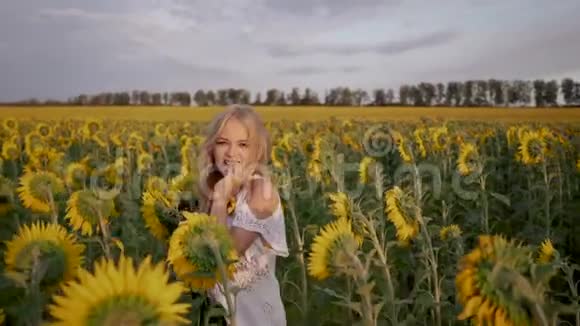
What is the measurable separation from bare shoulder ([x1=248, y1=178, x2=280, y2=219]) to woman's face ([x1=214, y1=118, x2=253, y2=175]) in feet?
0.49

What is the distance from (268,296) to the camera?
9.27 ft

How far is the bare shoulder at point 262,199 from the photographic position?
267 cm

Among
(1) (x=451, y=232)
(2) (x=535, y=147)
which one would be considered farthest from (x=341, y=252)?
(2) (x=535, y=147)

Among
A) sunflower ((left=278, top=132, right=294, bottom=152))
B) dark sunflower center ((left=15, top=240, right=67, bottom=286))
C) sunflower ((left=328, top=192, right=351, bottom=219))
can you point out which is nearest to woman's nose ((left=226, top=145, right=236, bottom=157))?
sunflower ((left=328, top=192, right=351, bottom=219))

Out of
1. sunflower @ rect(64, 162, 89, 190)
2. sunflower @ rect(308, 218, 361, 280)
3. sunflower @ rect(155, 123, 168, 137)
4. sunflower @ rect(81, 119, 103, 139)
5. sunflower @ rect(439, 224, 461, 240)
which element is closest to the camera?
sunflower @ rect(308, 218, 361, 280)

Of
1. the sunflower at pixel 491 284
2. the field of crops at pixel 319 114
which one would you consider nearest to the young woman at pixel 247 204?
the sunflower at pixel 491 284

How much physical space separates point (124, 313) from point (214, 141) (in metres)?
1.87

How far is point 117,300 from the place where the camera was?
1.13 meters

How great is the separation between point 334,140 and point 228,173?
775cm

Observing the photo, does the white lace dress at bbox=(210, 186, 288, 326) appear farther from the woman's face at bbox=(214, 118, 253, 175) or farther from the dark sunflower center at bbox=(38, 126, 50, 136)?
the dark sunflower center at bbox=(38, 126, 50, 136)

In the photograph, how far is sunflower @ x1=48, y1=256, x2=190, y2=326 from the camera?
3.67 feet

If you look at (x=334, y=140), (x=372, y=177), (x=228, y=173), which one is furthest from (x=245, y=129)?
(x=334, y=140)

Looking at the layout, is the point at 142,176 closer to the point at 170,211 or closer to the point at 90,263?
the point at 90,263

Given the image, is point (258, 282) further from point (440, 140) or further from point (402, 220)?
point (440, 140)
